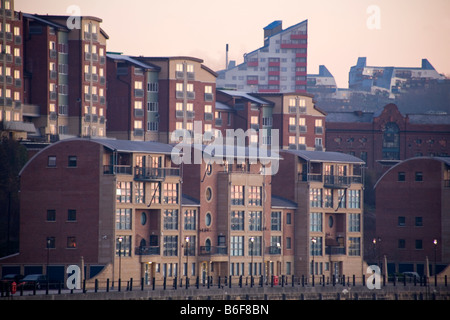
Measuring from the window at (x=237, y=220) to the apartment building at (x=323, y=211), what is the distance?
29.9 feet

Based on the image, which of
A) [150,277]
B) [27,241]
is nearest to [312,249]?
[150,277]

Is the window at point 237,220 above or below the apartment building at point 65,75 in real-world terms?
below

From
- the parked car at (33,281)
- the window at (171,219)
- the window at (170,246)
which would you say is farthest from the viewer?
the window at (171,219)

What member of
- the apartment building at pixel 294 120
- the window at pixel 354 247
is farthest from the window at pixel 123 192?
the apartment building at pixel 294 120

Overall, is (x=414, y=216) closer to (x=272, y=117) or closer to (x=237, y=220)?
(x=237, y=220)

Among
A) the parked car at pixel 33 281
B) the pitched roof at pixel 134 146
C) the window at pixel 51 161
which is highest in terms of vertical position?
the pitched roof at pixel 134 146

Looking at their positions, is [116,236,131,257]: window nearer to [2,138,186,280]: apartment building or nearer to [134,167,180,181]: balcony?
[2,138,186,280]: apartment building

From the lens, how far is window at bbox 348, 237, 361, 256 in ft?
A: 501

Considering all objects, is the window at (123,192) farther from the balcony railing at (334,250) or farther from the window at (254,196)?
the balcony railing at (334,250)

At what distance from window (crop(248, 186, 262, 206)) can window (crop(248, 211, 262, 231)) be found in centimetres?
96

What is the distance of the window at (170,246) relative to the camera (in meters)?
132

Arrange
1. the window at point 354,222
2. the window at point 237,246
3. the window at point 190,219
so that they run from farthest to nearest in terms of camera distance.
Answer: the window at point 354,222 < the window at point 237,246 < the window at point 190,219
